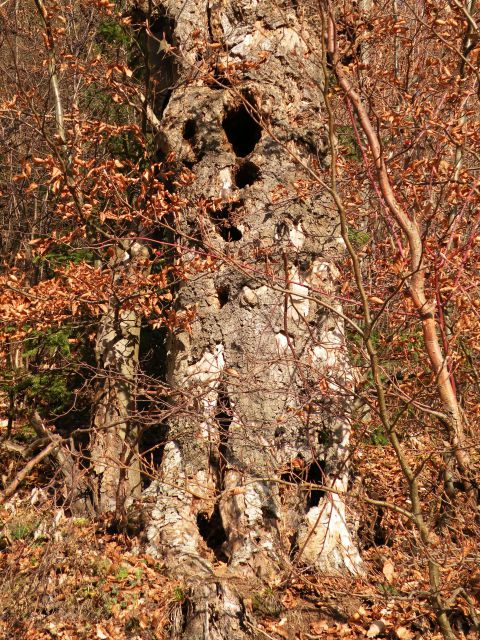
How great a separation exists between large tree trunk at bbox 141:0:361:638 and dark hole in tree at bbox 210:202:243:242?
0.02 meters

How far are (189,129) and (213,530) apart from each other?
3.84 meters

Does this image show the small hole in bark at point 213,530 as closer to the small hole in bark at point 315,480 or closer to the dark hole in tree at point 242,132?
the small hole in bark at point 315,480

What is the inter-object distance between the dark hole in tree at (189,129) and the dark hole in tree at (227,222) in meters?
0.84

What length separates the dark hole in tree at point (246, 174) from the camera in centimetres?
674

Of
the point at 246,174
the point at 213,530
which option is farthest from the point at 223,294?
the point at 213,530

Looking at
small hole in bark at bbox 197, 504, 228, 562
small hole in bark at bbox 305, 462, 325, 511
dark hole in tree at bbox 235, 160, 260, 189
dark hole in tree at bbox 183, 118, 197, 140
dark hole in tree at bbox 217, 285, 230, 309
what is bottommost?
small hole in bark at bbox 197, 504, 228, 562

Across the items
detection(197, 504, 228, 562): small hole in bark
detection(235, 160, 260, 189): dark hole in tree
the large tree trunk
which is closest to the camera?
the large tree trunk

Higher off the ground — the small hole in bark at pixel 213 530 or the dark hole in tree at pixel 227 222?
the dark hole in tree at pixel 227 222

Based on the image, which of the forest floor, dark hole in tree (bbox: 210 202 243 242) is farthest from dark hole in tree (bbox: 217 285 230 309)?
the forest floor

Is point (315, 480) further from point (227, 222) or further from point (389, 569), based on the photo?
point (227, 222)

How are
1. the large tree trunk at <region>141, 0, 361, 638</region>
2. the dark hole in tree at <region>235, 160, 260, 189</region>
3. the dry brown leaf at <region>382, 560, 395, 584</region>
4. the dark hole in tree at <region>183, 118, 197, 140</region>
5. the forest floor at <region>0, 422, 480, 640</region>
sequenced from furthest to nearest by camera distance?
the dark hole in tree at <region>183, 118, 197, 140</region>, the dark hole in tree at <region>235, 160, 260, 189</region>, the large tree trunk at <region>141, 0, 361, 638</region>, the dry brown leaf at <region>382, 560, 395, 584</region>, the forest floor at <region>0, 422, 480, 640</region>

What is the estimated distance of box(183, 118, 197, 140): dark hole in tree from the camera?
6865mm

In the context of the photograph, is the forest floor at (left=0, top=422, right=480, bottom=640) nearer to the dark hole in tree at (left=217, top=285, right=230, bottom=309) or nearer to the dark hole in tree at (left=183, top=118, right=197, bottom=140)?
the dark hole in tree at (left=217, top=285, right=230, bottom=309)

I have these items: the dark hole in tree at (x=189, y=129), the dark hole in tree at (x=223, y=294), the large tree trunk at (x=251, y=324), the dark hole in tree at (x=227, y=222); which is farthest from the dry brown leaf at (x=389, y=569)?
the dark hole in tree at (x=189, y=129)
